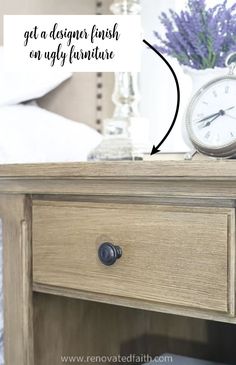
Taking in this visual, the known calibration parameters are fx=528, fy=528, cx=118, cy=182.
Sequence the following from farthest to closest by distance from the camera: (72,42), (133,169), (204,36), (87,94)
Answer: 1. (87,94)
2. (72,42)
3. (204,36)
4. (133,169)

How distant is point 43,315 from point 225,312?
321 millimetres

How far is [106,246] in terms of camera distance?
0.67 metres

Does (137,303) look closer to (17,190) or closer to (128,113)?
(17,190)

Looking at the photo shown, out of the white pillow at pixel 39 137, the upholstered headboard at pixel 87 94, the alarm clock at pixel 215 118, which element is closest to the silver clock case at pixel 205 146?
the alarm clock at pixel 215 118

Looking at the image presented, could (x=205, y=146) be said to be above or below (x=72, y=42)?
below

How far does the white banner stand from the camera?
1.11 m

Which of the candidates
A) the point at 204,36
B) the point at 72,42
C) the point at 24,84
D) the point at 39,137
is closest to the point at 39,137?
the point at 39,137

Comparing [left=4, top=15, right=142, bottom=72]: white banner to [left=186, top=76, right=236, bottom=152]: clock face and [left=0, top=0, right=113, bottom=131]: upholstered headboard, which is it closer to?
[left=0, top=0, right=113, bottom=131]: upholstered headboard

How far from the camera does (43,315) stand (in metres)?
0.81

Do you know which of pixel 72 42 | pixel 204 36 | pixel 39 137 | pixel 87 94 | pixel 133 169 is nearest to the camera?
pixel 133 169

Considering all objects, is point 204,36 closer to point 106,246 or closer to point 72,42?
point 106,246

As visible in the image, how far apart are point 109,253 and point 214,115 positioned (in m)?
0.22

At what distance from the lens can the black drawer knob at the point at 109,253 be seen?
2.19 feet

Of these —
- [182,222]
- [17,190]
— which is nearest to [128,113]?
[17,190]
